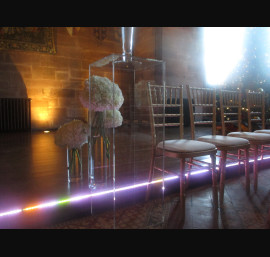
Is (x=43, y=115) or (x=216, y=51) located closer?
(x=43, y=115)

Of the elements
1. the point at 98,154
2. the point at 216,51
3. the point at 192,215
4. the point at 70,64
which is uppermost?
the point at 216,51

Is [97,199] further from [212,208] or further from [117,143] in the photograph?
[212,208]

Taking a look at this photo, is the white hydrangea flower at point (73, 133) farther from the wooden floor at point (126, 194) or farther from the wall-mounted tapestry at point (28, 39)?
the wall-mounted tapestry at point (28, 39)

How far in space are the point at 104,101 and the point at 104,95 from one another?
0.03m

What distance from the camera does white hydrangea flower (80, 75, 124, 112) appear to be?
48.6 inches

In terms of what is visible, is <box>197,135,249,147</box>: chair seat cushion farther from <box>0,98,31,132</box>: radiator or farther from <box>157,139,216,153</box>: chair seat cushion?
<box>0,98,31,132</box>: radiator

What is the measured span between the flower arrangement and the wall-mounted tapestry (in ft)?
17.3

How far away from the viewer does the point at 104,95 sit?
1.27 metres

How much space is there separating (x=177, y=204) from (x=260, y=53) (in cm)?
554

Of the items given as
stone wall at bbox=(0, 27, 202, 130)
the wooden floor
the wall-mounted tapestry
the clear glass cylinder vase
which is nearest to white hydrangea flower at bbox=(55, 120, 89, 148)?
the clear glass cylinder vase

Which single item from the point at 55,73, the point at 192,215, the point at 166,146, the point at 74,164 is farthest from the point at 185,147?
the point at 55,73

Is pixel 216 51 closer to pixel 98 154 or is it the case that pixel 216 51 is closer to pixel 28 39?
pixel 28 39

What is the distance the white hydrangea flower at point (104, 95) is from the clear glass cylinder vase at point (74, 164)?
599 mm
